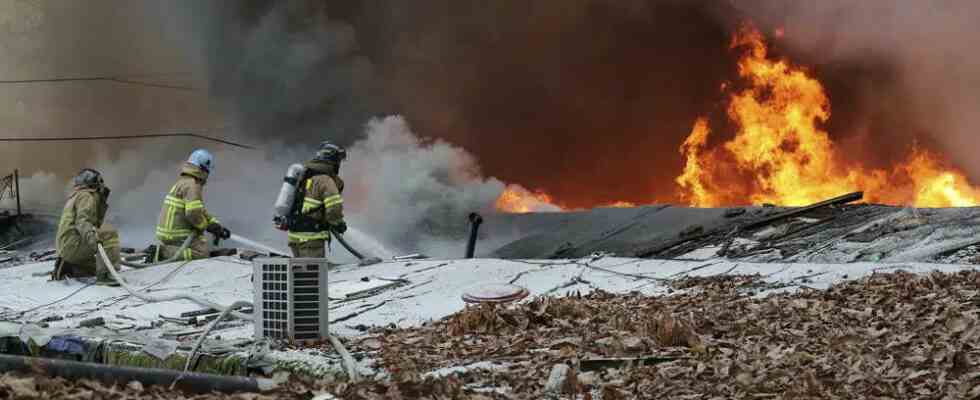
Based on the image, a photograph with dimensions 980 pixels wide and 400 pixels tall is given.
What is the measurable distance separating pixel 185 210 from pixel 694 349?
7539 mm

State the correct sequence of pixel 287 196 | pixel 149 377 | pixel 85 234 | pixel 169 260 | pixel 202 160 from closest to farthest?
pixel 149 377
pixel 287 196
pixel 85 234
pixel 169 260
pixel 202 160

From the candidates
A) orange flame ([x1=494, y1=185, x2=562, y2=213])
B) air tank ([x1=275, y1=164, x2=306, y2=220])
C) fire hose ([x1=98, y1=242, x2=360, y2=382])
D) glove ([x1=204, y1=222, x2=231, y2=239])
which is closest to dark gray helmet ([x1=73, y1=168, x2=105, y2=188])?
fire hose ([x1=98, y1=242, x2=360, y2=382])

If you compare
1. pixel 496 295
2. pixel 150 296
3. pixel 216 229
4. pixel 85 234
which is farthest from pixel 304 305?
Result: pixel 216 229

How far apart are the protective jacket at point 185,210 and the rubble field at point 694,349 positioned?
4.43 meters

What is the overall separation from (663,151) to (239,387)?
15.9m

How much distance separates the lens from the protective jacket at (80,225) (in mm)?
11414

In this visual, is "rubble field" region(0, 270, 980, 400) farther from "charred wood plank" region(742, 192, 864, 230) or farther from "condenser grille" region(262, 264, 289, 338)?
"charred wood plank" region(742, 192, 864, 230)

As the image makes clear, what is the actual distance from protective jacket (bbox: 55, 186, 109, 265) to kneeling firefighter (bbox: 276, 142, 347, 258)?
227cm

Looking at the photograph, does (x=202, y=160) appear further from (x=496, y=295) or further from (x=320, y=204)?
(x=496, y=295)

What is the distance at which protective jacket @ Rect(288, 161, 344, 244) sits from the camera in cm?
1073

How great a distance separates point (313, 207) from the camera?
35.2 ft

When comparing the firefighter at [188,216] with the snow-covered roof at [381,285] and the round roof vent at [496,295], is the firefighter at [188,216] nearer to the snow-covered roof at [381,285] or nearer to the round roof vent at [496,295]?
the snow-covered roof at [381,285]

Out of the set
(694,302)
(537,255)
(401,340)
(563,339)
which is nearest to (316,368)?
(401,340)

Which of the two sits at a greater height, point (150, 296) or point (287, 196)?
point (287, 196)
